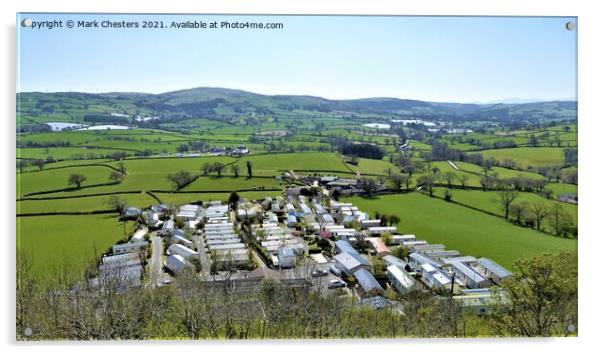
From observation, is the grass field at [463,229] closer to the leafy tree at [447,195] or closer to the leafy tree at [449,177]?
the leafy tree at [447,195]

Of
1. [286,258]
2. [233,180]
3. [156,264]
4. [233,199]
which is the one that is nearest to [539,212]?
[286,258]

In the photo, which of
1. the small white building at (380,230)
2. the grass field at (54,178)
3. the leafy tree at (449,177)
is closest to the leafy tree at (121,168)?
the grass field at (54,178)

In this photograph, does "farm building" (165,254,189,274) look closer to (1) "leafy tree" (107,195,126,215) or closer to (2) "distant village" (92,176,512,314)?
(2) "distant village" (92,176,512,314)

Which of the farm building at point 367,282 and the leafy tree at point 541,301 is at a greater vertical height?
the leafy tree at point 541,301

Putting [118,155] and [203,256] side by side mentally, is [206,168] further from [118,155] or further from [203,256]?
[203,256]

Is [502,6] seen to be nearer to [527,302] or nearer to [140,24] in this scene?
[527,302]

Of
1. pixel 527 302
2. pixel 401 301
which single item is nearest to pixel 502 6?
pixel 527 302
